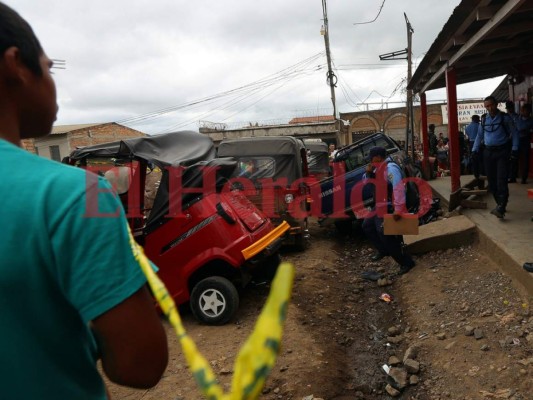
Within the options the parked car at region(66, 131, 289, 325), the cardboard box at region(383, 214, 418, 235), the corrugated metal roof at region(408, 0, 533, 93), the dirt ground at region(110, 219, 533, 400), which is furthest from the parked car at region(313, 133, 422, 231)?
the parked car at region(66, 131, 289, 325)

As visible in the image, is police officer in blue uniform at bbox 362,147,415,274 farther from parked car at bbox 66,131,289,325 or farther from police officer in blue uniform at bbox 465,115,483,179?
police officer in blue uniform at bbox 465,115,483,179

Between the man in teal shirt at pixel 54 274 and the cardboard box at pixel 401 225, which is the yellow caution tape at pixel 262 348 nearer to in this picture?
the man in teal shirt at pixel 54 274

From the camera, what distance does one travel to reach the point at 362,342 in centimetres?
458

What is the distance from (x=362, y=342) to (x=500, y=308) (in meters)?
1.45

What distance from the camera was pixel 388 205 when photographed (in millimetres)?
6242

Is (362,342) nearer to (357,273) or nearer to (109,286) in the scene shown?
(357,273)

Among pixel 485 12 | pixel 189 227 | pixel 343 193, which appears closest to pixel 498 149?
pixel 485 12

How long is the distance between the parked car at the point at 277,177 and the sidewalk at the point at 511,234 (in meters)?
2.89

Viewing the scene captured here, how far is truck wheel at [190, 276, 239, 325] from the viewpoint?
4824mm

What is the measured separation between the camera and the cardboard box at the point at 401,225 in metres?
5.77

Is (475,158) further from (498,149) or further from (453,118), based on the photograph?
(498,149)

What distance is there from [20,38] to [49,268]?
1.66 feet

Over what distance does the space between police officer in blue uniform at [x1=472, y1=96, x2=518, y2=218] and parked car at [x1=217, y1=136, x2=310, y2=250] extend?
10.4 ft

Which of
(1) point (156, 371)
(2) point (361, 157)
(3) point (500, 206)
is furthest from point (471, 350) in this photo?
(2) point (361, 157)
